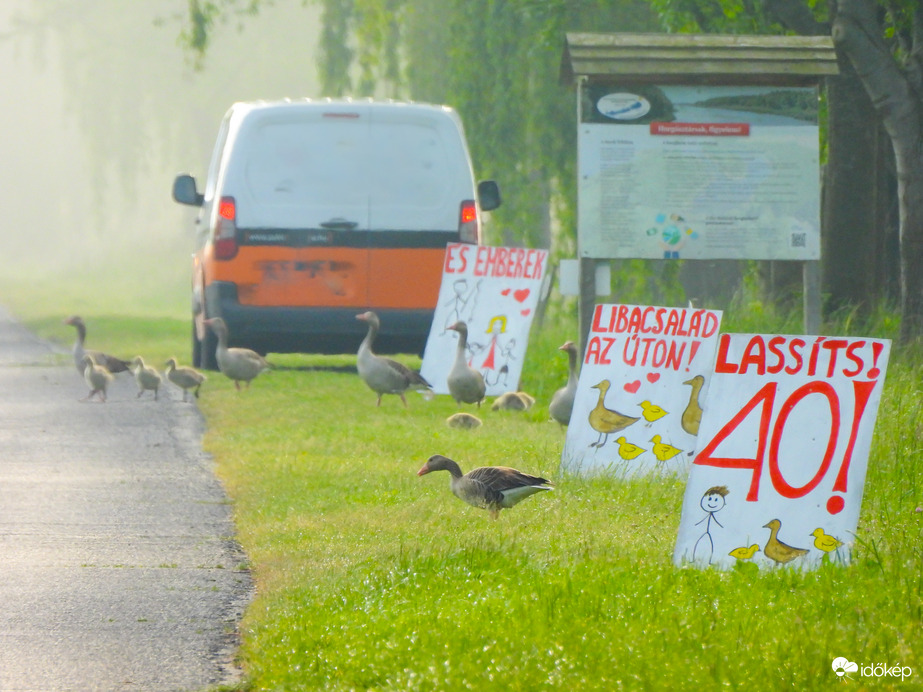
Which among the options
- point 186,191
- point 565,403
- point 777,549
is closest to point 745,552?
point 777,549

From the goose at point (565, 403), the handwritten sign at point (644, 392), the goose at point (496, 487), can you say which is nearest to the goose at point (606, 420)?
the handwritten sign at point (644, 392)

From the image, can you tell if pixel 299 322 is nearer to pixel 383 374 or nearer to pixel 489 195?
pixel 383 374

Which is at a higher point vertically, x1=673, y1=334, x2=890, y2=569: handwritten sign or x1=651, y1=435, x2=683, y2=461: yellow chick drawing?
x1=673, y1=334, x2=890, y2=569: handwritten sign

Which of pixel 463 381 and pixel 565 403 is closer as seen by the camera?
pixel 565 403

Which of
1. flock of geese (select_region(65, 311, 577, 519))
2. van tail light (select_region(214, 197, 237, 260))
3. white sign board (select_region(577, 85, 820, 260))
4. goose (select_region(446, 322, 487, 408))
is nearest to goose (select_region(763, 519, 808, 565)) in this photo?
flock of geese (select_region(65, 311, 577, 519))

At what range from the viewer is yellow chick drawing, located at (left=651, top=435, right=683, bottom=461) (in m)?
10.0

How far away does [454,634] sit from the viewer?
5801 mm

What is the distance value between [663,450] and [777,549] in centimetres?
306

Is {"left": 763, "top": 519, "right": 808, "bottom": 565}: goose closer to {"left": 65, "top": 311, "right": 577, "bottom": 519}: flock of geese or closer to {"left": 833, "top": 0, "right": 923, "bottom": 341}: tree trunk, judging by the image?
{"left": 65, "top": 311, "right": 577, "bottom": 519}: flock of geese

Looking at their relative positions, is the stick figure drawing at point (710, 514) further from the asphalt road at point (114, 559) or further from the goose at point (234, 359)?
the goose at point (234, 359)

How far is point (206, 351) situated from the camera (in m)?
17.7

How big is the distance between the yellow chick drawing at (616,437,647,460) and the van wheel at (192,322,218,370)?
7.90 m

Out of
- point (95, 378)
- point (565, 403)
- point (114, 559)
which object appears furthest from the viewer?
point (95, 378)

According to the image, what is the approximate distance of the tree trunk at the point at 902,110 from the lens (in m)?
14.0
